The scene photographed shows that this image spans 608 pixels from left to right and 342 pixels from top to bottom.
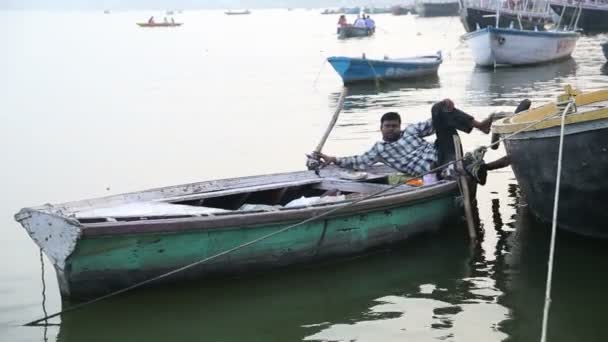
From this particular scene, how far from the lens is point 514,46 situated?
25.4 meters

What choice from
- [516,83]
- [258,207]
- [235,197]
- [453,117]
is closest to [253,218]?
[258,207]

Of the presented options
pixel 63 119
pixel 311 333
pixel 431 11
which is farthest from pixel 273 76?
pixel 431 11

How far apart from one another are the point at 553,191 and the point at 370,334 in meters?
2.50

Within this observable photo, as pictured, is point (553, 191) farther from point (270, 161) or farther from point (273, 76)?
point (273, 76)

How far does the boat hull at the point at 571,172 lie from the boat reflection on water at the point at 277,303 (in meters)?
1.02

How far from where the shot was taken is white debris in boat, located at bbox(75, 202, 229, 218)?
6613 mm

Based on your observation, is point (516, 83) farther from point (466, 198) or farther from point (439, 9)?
point (439, 9)

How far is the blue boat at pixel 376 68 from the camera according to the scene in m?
21.7

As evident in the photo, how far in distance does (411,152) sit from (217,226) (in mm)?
2621

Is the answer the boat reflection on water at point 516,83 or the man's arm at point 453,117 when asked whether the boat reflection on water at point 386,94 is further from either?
the man's arm at point 453,117

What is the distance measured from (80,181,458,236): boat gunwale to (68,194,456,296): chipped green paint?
0.18 feet

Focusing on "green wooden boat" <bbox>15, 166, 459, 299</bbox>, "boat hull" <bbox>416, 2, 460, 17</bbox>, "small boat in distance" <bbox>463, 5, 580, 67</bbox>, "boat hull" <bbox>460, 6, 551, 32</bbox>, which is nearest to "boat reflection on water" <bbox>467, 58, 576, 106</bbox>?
"small boat in distance" <bbox>463, 5, 580, 67</bbox>

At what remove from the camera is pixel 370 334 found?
20.0 ft

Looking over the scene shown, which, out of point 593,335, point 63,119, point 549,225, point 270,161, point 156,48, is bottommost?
point 593,335
